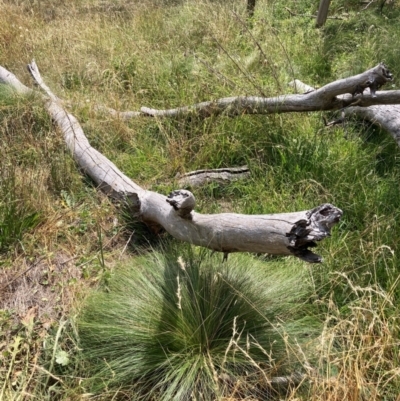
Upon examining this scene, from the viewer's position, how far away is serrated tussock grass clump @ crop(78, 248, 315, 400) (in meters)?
2.09

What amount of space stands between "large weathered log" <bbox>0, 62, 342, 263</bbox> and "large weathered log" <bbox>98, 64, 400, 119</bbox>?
1.00m

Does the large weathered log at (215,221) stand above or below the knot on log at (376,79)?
below

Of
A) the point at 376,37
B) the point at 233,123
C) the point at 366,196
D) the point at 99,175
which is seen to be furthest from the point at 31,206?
the point at 376,37

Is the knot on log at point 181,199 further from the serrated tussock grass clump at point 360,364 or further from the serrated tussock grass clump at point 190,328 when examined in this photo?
the serrated tussock grass clump at point 360,364

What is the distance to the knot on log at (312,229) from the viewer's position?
1912 millimetres

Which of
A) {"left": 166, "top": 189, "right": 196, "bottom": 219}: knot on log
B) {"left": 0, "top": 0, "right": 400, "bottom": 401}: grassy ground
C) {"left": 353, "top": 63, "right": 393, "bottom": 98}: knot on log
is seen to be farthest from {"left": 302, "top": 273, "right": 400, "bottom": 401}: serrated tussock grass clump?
{"left": 353, "top": 63, "right": 393, "bottom": 98}: knot on log

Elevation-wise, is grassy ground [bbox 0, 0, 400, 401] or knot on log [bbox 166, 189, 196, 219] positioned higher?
knot on log [bbox 166, 189, 196, 219]

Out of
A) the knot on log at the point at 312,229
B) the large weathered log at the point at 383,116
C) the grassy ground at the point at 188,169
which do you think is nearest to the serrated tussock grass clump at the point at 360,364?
the grassy ground at the point at 188,169

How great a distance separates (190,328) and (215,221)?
644 mm

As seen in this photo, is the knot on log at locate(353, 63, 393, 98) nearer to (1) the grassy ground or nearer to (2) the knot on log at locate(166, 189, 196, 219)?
(1) the grassy ground

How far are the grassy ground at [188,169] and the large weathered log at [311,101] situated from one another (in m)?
0.12

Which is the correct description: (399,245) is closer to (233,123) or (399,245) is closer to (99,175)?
(233,123)

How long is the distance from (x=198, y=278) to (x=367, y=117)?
2742 millimetres

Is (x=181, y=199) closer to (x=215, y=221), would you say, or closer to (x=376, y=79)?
(x=215, y=221)
